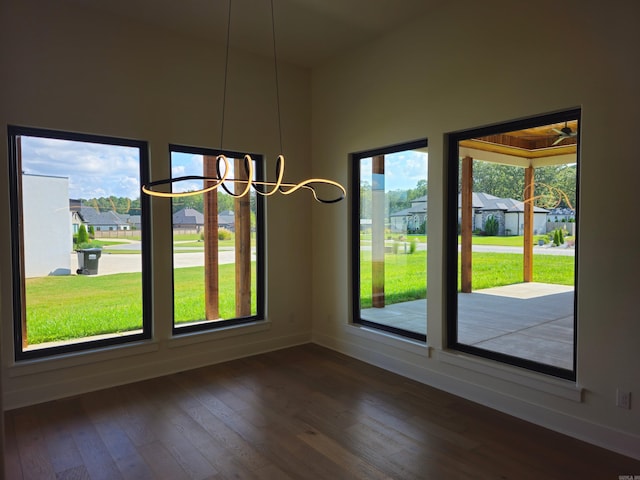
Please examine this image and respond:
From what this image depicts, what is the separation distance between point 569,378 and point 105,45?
5.05m

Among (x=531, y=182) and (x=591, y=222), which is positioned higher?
(x=531, y=182)

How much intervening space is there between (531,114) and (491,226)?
3.34 ft

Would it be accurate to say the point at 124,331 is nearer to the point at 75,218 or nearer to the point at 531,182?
the point at 75,218

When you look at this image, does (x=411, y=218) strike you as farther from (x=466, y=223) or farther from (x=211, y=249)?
(x=211, y=249)

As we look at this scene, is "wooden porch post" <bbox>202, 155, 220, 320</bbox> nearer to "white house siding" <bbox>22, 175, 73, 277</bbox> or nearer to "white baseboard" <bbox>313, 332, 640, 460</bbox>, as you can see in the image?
"white house siding" <bbox>22, 175, 73, 277</bbox>

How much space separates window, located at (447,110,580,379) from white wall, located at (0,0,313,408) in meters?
2.18

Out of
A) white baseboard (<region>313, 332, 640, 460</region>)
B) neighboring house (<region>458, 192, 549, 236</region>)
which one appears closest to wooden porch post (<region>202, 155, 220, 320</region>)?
white baseboard (<region>313, 332, 640, 460</region>)

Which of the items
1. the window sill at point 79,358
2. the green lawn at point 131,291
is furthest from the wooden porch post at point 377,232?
the window sill at point 79,358

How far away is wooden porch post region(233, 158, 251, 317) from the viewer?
5.21 metres

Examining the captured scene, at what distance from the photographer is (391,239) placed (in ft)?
16.0

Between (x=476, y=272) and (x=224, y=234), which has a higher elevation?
(x=224, y=234)

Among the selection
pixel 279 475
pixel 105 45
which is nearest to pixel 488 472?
pixel 279 475

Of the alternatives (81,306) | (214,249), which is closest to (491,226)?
(214,249)

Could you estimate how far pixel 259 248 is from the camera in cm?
538
